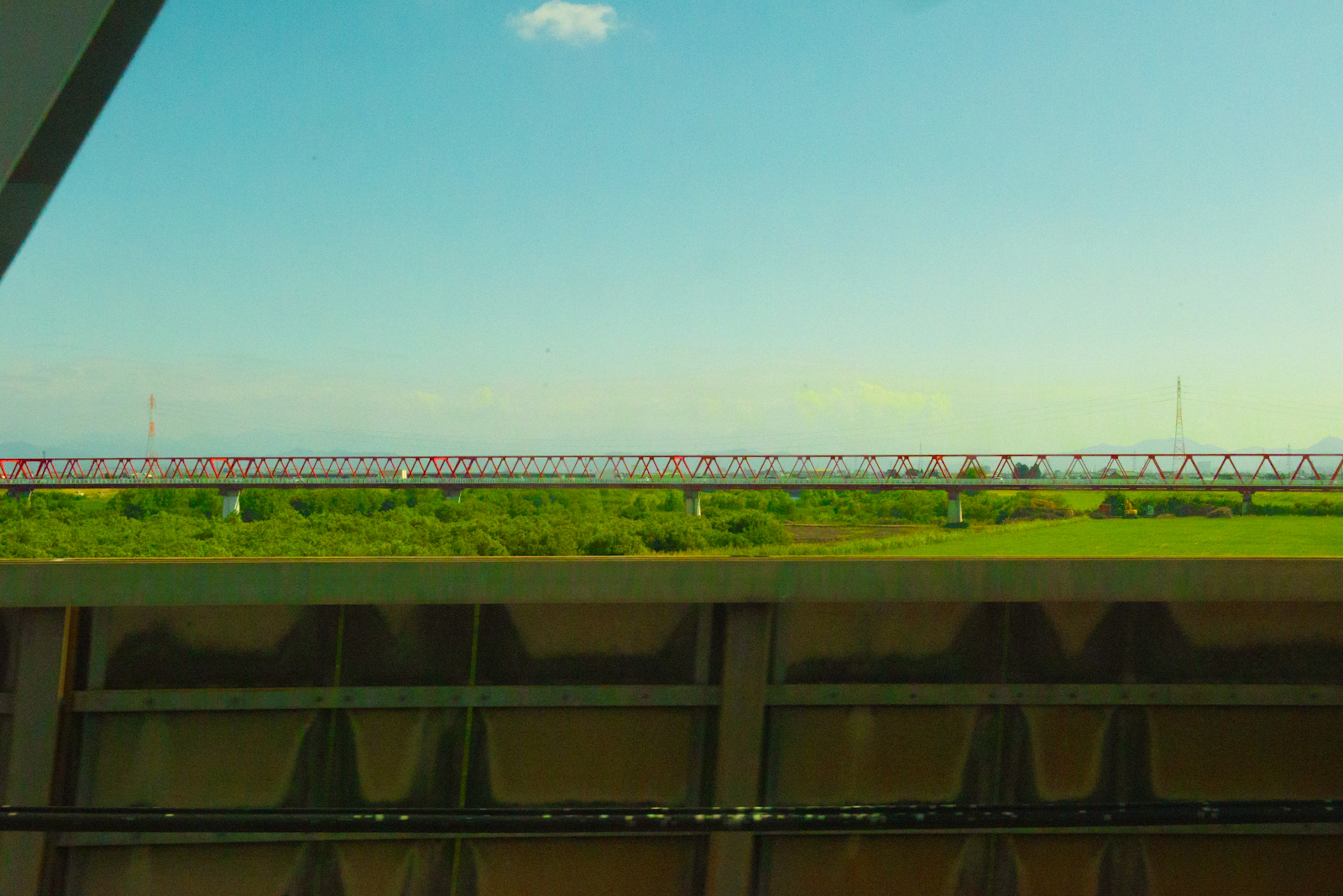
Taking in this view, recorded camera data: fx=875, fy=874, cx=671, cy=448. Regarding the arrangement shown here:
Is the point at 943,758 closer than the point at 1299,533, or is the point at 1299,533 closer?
the point at 943,758

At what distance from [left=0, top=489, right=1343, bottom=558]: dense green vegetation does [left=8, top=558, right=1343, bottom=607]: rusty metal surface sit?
14.8 m

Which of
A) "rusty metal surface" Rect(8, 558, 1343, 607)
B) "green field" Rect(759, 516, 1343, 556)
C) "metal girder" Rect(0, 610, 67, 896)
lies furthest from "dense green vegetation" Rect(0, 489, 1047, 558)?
"metal girder" Rect(0, 610, 67, 896)

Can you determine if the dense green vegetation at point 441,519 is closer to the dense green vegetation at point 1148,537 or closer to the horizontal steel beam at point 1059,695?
the dense green vegetation at point 1148,537

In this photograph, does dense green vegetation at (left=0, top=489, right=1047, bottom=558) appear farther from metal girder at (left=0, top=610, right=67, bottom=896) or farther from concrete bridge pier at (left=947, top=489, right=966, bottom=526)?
metal girder at (left=0, top=610, right=67, bottom=896)

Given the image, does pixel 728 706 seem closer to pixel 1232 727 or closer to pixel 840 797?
pixel 840 797

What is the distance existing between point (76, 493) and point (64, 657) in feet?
103

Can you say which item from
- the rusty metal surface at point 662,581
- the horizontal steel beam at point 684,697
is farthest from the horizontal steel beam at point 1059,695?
the rusty metal surface at point 662,581

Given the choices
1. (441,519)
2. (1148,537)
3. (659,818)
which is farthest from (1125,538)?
(659,818)

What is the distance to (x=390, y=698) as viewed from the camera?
7.35 feet

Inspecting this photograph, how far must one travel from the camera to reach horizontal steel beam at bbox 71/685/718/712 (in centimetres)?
217

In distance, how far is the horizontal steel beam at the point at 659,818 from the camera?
117 centimetres

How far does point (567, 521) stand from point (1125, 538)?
14.9 m

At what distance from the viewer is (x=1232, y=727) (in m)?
2.41

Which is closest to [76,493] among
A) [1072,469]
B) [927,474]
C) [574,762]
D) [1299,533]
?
[927,474]
